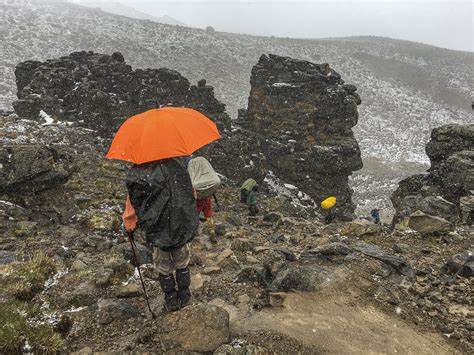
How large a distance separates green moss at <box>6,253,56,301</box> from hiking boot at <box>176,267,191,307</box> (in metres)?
2.66

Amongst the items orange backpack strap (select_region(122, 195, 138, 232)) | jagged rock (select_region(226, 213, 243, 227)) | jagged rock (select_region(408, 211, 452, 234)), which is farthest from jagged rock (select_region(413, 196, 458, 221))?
orange backpack strap (select_region(122, 195, 138, 232))

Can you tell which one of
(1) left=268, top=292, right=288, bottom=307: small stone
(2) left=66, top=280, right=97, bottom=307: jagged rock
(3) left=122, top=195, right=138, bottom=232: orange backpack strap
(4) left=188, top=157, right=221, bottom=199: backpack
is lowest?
(2) left=66, top=280, right=97, bottom=307: jagged rock

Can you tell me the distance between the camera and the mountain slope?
51250mm

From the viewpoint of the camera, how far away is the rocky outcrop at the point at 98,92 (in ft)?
76.8

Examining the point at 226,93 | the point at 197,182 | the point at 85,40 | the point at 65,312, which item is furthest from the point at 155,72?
the point at 85,40

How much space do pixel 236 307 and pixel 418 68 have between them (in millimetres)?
90095

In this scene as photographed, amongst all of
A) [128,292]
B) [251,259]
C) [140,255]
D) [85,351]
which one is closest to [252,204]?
[251,259]

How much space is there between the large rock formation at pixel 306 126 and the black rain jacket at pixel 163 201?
20090 mm

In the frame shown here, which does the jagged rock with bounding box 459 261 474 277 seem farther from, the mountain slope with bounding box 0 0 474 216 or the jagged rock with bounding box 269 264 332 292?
the mountain slope with bounding box 0 0 474 216

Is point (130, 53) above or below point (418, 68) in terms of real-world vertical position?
below

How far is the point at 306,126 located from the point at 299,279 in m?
21.2

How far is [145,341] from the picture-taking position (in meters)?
4.91

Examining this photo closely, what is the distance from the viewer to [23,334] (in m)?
4.86

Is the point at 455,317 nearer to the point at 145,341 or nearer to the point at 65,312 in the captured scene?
the point at 145,341
